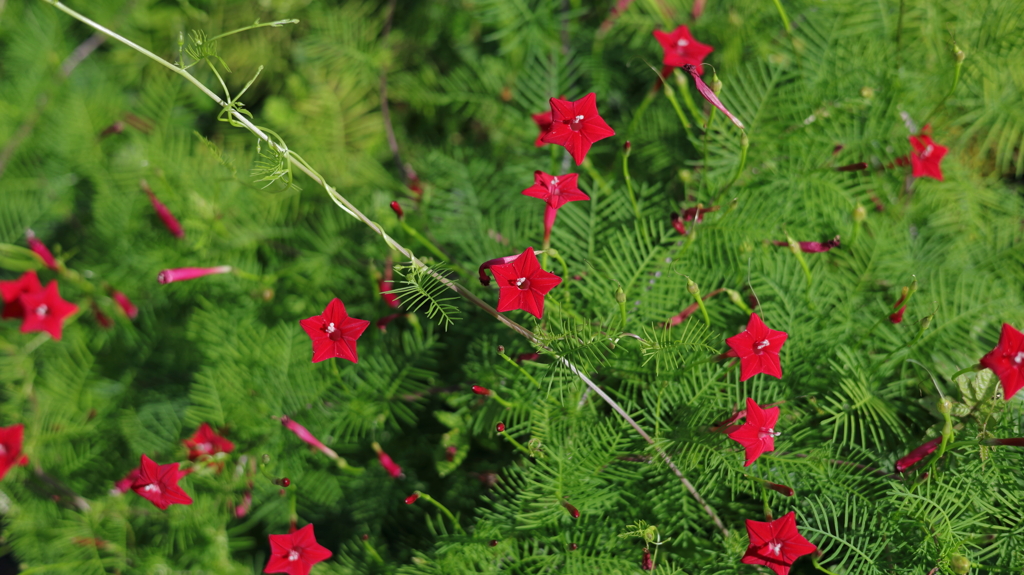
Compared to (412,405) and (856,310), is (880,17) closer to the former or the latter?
(856,310)

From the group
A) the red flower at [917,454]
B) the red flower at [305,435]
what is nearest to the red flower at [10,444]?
the red flower at [305,435]

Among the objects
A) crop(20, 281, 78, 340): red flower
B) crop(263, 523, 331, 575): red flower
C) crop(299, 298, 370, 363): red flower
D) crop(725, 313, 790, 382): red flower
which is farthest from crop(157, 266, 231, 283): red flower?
crop(725, 313, 790, 382): red flower

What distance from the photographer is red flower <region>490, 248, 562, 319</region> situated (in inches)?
34.0

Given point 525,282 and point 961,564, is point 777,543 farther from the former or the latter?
point 525,282

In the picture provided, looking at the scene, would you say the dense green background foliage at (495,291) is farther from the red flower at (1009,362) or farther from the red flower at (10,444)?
the red flower at (10,444)

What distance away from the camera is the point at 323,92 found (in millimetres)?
1593

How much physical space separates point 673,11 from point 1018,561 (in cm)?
126

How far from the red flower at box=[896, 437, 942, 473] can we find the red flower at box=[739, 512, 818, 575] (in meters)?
0.24

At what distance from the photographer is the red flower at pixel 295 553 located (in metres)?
1.00

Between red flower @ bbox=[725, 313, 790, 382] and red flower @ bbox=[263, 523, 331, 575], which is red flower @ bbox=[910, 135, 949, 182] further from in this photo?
red flower @ bbox=[263, 523, 331, 575]

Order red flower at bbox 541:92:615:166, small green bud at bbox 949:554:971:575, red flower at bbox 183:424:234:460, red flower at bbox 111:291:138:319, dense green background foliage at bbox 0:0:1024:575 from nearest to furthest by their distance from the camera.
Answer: small green bud at bbox 949:554:971:575, red flower at bbox 541:92:615:166, dense green background foliage at bbox 0:0:1024:575, red flower at bbox 183:424:234:460, red flower at bbox 111:291:138:319

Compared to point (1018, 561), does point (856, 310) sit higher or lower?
higher

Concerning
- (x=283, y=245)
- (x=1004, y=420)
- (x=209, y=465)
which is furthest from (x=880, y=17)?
(x=209, y=465)

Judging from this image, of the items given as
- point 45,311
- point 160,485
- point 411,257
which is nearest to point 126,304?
point 45,311
